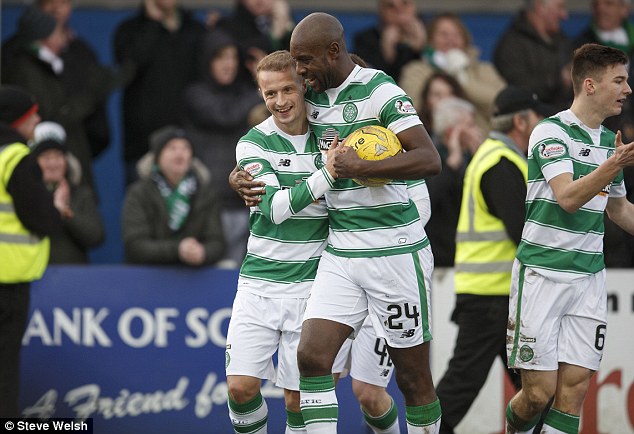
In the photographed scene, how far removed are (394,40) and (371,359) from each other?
491 cm

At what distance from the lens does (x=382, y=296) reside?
6516 millimetres

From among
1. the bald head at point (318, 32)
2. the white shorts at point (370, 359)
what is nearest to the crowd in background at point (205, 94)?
the white shorts at point (370, 359)

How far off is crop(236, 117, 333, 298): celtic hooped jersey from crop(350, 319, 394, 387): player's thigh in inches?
34.0

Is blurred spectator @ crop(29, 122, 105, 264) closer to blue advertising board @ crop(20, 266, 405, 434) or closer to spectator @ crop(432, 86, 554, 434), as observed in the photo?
blue advertising board @ crop(20, 266, 405, 434)

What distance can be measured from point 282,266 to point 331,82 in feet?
3.76

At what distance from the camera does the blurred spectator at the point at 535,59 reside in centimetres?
1174

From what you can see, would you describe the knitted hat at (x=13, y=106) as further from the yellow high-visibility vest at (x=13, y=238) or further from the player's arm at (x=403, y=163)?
the player's arm at (x=403, y=163)

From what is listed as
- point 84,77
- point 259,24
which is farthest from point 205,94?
point 84,77

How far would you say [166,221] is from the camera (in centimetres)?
1004

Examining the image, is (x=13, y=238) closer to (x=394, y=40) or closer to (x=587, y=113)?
(x=587, y=113)

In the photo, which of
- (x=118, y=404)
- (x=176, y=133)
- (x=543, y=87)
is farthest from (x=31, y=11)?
(x=543, y=87)

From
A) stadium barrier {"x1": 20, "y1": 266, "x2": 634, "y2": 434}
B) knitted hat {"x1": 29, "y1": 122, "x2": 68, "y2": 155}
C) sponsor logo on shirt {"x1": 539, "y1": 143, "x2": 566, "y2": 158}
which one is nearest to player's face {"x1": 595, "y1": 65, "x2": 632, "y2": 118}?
sponsor logo on shirt {"x1": 539, "y1": 143, "x2": 566, "y2": 158}

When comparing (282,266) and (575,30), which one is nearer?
(282,266)

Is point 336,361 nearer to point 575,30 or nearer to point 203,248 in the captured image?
point 203,248
